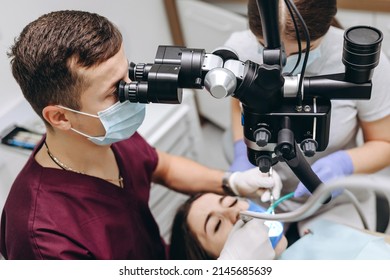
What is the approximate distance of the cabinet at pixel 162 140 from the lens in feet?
6.13

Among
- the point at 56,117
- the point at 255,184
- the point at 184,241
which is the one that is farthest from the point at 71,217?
the point at 255,184

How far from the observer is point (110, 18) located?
2191 millimetres

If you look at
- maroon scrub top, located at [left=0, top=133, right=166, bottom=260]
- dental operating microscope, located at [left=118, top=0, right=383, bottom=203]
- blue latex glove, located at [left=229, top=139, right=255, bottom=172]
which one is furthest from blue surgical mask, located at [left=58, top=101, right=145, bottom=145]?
blue latex glove, located at [left=229, top=139, right=255, bottom=172]

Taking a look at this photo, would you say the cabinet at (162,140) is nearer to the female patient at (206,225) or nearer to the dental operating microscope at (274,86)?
the female patient at (206,225)

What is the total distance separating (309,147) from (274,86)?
133 millimetres

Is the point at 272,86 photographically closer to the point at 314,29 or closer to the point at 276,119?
the point at 276,119

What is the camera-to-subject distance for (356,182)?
2.39 ft

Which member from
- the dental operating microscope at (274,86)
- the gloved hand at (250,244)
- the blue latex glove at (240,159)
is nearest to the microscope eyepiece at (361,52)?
the dental operating microscope at (274,86)

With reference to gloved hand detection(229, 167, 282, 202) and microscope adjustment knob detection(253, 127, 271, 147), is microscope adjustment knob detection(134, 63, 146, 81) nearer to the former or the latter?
microscope adjustment knob detection(253, 127, 271, 147)

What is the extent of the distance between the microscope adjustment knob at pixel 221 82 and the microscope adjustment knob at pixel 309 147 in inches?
7.1

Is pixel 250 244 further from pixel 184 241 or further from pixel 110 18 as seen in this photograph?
pixel 110 18

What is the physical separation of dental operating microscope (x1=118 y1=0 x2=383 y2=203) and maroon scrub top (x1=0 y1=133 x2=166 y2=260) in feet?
1.44
